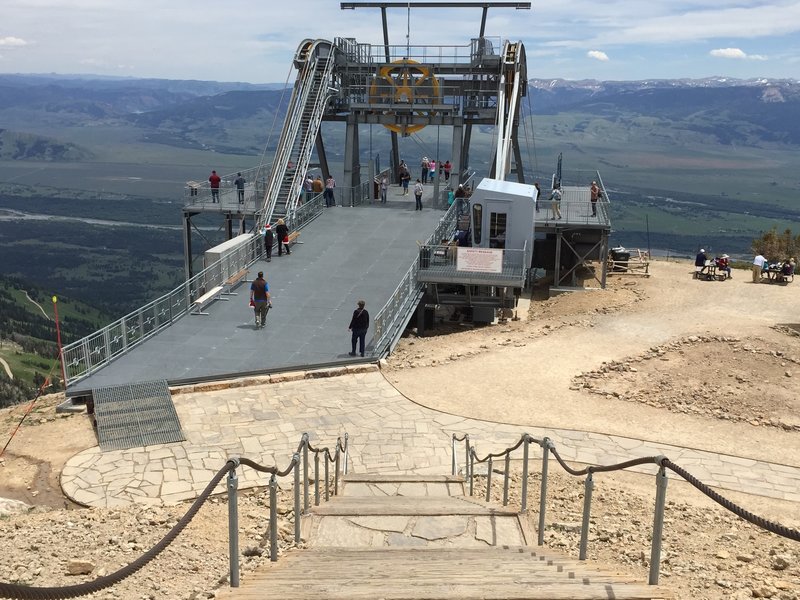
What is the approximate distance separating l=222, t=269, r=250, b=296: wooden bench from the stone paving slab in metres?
6.52

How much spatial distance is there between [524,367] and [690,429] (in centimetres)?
463

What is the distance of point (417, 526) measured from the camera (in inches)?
362

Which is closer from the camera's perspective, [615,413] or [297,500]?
[297,500]

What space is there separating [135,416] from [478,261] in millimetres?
11904

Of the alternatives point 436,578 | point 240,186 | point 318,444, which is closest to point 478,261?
point 318,444

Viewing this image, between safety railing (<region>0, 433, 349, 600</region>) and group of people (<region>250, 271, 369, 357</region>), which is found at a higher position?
safety railing (<region>0, 433, 349, 600</region>)

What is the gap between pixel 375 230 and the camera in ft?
96.7

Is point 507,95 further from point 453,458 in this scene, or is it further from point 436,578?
point 436,578

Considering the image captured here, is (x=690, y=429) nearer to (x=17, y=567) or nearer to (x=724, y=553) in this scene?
(x=724, y=553)

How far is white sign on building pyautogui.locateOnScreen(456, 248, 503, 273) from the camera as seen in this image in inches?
924

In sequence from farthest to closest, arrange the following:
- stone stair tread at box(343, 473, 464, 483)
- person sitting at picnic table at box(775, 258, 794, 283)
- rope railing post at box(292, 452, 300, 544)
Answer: person sitting at picnic table at box(775, 258, 794, 283)
stone stair tread at box(343, 473, 464, 483)
rope railing post at box(292, 452, 300, 544)

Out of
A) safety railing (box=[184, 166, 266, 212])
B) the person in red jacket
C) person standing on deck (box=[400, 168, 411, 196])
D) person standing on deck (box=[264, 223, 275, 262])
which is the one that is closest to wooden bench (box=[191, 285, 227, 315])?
person standing on deck (box=[264, 223, 275, 262])

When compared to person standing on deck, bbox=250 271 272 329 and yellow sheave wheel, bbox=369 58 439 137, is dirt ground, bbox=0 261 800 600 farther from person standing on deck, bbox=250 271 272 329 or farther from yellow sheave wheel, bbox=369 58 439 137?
yellow sheave wheel, bbox=369 58 439 137

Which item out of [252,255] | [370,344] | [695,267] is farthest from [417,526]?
[695,267]
